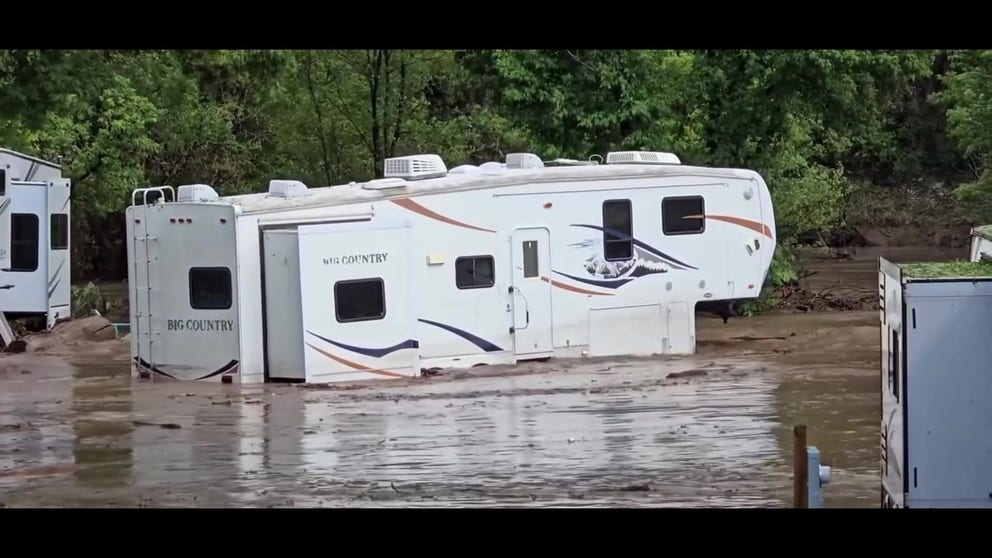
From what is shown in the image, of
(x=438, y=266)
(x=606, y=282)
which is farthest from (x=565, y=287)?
(x=438, y=266)

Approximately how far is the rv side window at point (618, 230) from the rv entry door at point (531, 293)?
0.88 meters

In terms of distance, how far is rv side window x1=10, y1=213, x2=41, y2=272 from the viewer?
23406 millimetres

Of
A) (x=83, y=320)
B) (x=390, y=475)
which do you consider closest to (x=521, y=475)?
(x=390, y=475)

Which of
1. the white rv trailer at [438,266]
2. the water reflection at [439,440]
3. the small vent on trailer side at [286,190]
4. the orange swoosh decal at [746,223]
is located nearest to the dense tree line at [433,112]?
the small vent on trailer side at [286,190]

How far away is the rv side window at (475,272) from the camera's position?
60.3 feet

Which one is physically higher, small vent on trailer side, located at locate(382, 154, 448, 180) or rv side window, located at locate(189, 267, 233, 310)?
small vent on trailer side, located at locate(382, 154, 448, 180)

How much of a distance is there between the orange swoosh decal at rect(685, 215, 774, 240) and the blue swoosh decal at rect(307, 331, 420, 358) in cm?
441

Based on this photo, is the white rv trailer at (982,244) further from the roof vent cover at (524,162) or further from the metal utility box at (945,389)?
the roof vent cover at (524,162)

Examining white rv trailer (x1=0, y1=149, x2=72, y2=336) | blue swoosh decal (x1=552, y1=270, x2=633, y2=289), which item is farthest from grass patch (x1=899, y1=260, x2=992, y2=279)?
white rv trailer (x1=0, y1=149, x2=72, y2=336)

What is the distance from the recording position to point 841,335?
2272 cm

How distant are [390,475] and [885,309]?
17.7 ft

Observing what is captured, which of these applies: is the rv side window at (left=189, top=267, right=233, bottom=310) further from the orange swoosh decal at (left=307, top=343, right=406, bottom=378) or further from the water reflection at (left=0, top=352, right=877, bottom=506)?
the orange swoosh decal at (left=307, top=343, right=406, bottom=378)

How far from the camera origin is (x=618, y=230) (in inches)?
758

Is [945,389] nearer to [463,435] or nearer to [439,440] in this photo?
[439,440]
